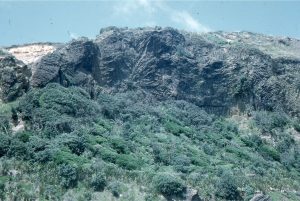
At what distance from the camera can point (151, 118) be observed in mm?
85125

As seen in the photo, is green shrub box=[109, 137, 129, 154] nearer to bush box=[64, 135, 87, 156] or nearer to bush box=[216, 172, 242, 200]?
bush box=[64, 135, 87, 156]

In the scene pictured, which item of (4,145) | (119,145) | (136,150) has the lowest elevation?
(4,145)

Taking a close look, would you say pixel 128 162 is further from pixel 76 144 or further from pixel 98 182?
pixel 98 182

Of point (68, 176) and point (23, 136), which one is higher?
point (23, 136)

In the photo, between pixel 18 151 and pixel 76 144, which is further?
pixel 76 144

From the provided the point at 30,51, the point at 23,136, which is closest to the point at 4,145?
the point at 23,136

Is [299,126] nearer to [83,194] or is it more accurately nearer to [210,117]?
[210,117]

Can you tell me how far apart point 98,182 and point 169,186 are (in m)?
8.07

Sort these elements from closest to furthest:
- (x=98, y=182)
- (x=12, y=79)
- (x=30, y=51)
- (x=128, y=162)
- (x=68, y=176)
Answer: (x=68, y=176) < (x=98, y=182) < (x=128, y=162) < (x=12, y=79) < (x=30, y=51)

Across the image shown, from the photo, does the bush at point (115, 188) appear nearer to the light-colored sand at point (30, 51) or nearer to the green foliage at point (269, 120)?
the green foliage at point (269, 120)

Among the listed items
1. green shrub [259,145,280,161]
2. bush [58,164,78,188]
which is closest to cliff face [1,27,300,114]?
green shrub [259,145,280,161]

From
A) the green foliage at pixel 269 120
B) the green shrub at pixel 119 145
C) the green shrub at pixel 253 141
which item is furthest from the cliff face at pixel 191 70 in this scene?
the green shrub at pixel 119 145

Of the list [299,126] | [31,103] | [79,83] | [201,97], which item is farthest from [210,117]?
[31,103]

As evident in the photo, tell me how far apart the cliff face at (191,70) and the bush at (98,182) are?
37.1 metres
